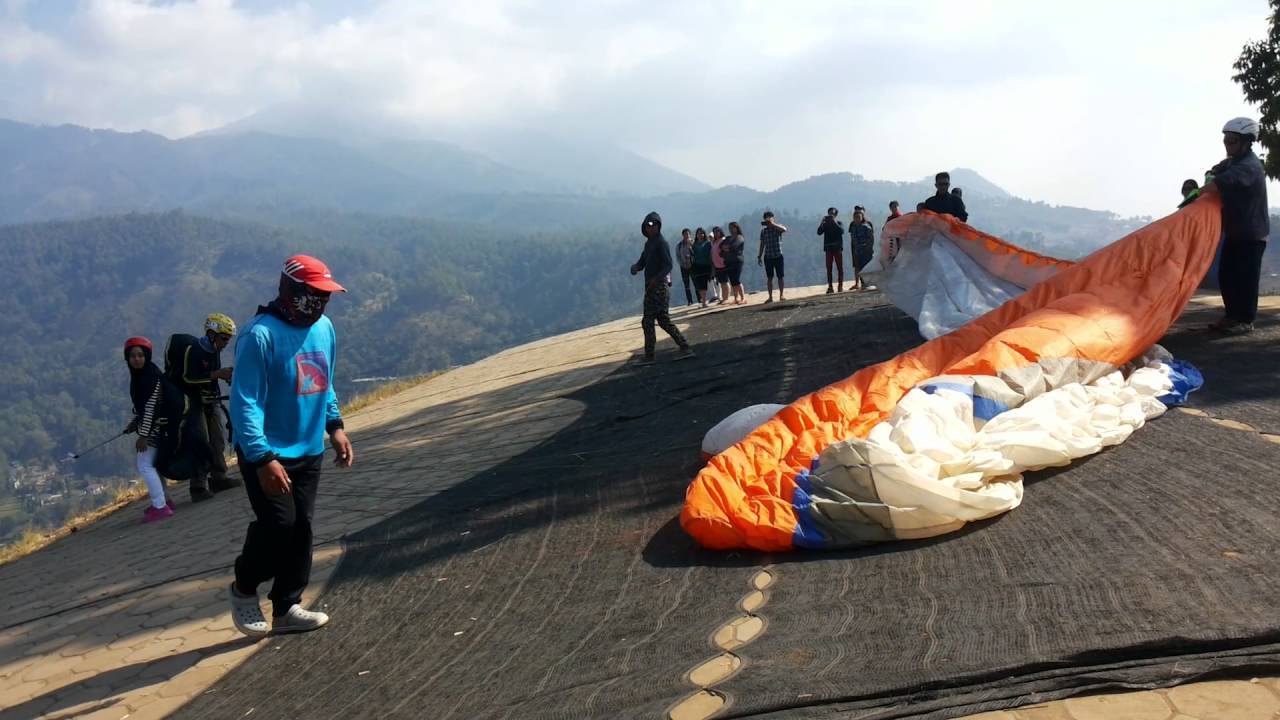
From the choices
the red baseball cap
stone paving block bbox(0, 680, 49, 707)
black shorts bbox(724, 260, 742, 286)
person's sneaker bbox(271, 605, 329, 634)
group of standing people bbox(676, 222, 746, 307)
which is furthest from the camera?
black shorts bbox(724, 260, 742, 286)

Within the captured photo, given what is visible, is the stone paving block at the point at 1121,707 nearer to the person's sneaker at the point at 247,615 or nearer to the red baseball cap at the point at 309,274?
the red baseball cap at the point at 309,274

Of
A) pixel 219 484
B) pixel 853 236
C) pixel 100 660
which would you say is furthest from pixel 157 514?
pixel 853 236

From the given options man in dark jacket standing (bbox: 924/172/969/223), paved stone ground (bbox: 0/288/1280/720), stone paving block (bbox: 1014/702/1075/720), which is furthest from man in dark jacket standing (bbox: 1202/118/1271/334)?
stone paving block (bbox: 1014/702/1075/720)

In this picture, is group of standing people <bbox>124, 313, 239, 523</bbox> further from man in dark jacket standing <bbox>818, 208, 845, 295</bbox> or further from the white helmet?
man in dark jacket standing <bbox>818, 208, 845, 295</bbox>

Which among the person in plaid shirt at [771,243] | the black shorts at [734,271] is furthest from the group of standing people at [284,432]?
the black shorts at [734,271]

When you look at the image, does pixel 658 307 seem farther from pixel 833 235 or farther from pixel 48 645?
pixel 48 645

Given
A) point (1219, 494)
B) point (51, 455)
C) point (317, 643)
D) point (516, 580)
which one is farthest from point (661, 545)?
point (51, 455)
